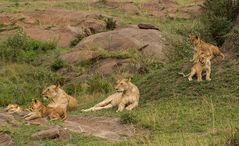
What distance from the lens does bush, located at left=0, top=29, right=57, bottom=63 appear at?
2750 centimetres

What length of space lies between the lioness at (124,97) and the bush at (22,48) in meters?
11.8

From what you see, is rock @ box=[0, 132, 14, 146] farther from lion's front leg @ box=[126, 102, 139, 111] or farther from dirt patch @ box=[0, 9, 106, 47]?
dirt patch @ box=[0, 9, 106, 47]

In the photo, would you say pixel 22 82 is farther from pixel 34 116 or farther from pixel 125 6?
pixel 125 6

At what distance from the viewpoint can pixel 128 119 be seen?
44.0 ft

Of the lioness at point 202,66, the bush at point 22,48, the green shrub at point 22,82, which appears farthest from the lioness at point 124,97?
the bush at point 22,48

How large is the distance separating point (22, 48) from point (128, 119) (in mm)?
15864

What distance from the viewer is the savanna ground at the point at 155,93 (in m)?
11.7

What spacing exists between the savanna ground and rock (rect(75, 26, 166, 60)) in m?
1.36

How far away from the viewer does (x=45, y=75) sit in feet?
81.5

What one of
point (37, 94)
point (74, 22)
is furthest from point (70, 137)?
point (74, 22)

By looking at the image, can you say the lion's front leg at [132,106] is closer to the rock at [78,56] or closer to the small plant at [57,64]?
the rock at [78,56]

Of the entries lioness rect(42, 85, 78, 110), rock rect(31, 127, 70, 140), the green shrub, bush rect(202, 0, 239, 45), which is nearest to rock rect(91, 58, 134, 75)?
the green shrub

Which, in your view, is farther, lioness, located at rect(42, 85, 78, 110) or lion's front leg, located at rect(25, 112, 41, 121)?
lioness, located at rect(42, 85, 78, 110)

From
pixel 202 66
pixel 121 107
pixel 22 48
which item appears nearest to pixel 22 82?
pixel 22 48
